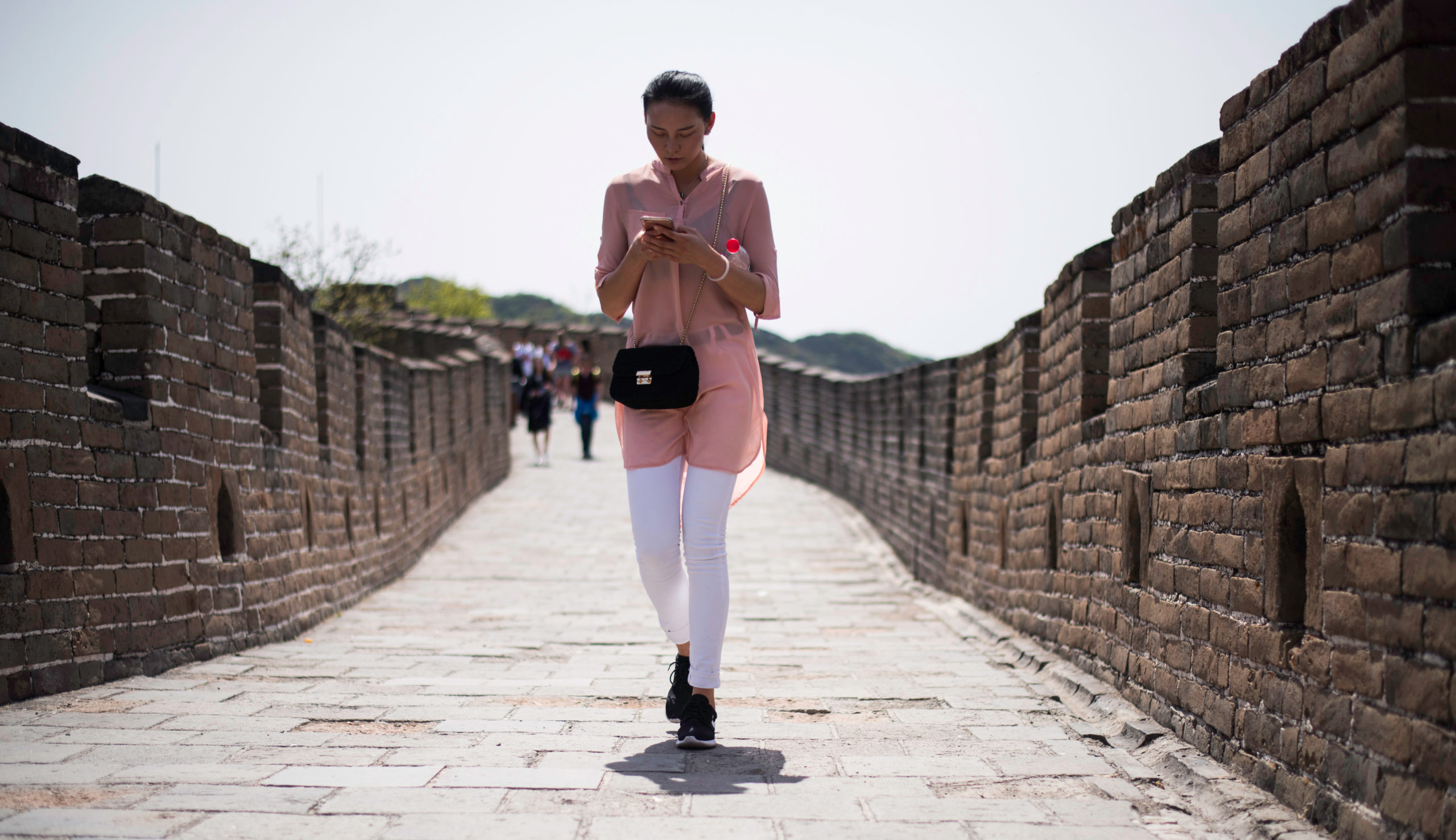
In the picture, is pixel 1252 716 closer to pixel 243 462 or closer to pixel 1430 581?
pixel 1430 581

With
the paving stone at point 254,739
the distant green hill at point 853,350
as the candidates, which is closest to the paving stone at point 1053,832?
the paving stone at point 254,739

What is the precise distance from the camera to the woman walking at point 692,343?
3.60 meters

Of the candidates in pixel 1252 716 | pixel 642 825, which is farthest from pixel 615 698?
pixel 1252 716

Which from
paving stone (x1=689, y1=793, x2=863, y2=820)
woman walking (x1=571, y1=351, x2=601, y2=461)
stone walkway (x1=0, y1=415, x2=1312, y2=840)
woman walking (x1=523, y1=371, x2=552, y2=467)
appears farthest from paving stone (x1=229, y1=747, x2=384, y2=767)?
woman walking (x1=523, y1=371, x2=552, y2=467)

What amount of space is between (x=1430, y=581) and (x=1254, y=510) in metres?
0.98

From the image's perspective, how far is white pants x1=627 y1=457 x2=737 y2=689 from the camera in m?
→ 3.60

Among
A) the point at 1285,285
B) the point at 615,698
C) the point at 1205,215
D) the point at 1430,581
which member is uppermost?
the point at 1205,215

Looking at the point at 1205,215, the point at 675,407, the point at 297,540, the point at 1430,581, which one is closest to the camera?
the point at 1430,581

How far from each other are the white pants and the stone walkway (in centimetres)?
31

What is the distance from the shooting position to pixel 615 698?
4680 millimetres

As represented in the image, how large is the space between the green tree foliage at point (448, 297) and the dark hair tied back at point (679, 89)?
60.3m

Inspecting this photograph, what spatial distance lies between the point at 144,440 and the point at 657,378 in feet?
8.82

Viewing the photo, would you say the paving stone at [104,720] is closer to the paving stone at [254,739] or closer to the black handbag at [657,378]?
the paving stone at [254,739]

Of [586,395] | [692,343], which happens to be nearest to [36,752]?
[692,343]
